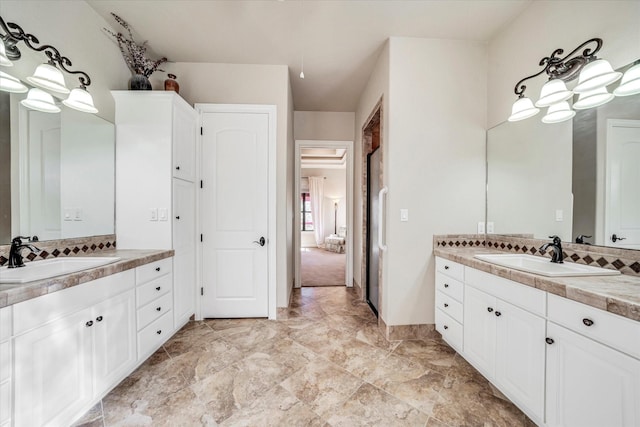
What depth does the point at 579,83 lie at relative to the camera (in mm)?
1445

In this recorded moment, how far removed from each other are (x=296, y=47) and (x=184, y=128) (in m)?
1.36

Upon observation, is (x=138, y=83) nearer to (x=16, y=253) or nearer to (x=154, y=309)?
(x=16, y=253)

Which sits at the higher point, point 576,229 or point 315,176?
point 315,176

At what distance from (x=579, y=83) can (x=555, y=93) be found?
0.45 feet

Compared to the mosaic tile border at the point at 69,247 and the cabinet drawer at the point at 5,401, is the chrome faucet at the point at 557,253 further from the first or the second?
the mosaic tile border at the point at 69,247

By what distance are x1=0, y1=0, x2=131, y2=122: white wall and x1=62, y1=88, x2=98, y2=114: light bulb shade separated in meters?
0.20

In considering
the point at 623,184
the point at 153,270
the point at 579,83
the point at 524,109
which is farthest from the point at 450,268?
the point at 153,270

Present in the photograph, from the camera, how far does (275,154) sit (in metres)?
2.61

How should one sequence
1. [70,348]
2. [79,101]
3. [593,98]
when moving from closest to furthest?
[70,348] → [593,98] → [79,101]

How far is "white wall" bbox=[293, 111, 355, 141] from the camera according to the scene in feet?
12.6

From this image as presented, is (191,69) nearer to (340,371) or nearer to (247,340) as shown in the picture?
(247,340)

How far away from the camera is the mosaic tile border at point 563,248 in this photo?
1.32m

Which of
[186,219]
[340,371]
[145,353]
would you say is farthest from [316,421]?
[186,219]

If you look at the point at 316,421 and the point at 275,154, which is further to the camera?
the point at 275,154
